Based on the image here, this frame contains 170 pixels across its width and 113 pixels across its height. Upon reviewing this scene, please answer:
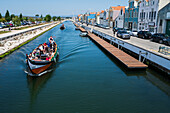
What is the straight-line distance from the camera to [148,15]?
47219mm

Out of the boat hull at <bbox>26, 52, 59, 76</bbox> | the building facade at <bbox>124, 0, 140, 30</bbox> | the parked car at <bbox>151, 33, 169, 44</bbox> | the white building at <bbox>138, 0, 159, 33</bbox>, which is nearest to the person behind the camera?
the boat hull at <bbox>26, 52, 59, 76</bbox>

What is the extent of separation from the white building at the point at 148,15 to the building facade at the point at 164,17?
1.48 m

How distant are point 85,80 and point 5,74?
9204mm

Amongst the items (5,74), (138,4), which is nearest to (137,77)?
(5,74)

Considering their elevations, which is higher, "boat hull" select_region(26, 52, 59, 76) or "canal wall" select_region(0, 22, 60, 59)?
"canal wall" select_region(0, 22, 60, 59)

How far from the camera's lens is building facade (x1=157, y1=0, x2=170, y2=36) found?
38900 mm

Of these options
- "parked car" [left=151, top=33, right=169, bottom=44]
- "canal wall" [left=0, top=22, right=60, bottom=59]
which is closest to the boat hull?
"canal wall" [left=0, top=22, right=60, bottom=59]

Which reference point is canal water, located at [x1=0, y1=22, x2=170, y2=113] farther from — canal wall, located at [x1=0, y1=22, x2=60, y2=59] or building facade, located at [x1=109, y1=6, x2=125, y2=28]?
building facade, located at [x1=109, y1=6, x2=125, y2=28]

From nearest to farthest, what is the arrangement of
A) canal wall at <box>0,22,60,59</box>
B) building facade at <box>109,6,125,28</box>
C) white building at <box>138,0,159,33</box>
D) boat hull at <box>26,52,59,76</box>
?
boat hull at <box>26,52,59,76</box>, canal wall at <box>0,22,60,59</box>, white building at <box>138,0,159,33</box>, building facade at <box>109,6,125,28</box>

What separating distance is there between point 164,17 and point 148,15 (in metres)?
7.80

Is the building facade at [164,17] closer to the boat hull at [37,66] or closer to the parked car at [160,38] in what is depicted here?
the parked car at [160,38]

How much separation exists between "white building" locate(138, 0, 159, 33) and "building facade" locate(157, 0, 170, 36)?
1477mm

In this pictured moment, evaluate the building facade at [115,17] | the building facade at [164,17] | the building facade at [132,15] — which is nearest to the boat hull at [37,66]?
the building facade at [164,17]

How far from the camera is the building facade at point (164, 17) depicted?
38900 millimetres
